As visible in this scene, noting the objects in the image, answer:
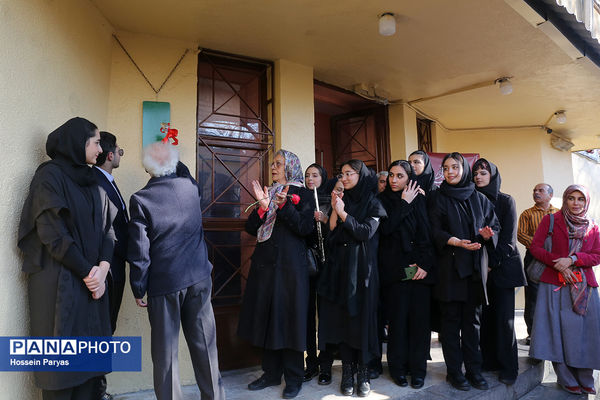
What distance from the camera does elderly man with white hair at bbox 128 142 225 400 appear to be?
2410mm

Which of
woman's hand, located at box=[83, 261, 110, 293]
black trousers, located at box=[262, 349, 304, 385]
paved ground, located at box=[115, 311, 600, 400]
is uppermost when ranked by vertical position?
woman's hand, located at box=[83, 261, 110, 293]

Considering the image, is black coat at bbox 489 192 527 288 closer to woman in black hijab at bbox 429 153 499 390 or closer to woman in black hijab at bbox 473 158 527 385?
woman in black hijab at bbox 473 158 527 385

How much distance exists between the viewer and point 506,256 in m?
3.32

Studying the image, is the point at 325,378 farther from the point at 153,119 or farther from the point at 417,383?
the point at 153,119

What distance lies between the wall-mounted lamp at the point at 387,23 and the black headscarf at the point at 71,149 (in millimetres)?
2500

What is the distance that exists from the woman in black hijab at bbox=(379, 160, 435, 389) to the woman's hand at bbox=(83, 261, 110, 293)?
2040 mm

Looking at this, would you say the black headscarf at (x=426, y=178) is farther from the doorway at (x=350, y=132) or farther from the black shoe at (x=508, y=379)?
the doorway at (x=350, y=132)

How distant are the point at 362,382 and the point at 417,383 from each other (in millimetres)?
478

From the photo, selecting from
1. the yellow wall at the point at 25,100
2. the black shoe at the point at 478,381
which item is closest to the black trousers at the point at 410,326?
the black shoe at the point at 478,381

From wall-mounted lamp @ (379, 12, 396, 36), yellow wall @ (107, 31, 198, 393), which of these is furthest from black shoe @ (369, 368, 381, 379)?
wall-mounted lamp @ (379, 12, 396, 36)

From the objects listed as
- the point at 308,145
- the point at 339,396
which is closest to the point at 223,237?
the point at 308,145

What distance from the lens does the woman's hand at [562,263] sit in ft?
11.2

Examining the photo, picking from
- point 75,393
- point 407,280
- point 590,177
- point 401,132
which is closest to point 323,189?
point 407,280

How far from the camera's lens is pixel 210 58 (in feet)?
13.1
